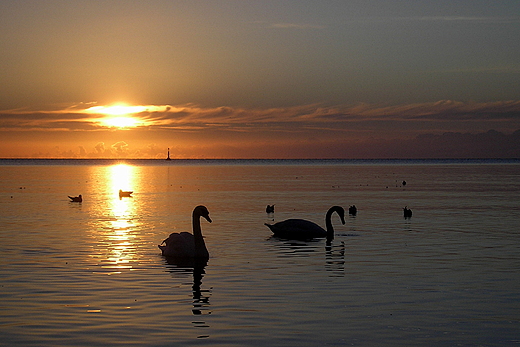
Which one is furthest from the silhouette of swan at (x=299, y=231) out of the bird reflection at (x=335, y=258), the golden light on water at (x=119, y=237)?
the golden light on water at (x=119, y=237)

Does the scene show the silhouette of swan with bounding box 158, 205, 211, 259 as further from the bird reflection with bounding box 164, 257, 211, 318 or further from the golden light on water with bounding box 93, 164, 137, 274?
the golden light on water with bounding box 93, 164, 137, 274

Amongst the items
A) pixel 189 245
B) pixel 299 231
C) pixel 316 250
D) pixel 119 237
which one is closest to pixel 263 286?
pixel 189 245

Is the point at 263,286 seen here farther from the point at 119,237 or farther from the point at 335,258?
the point at 119,237

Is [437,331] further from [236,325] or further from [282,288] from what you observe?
[282,288]

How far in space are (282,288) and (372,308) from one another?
3270mm

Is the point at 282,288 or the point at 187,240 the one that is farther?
the point at 187,240

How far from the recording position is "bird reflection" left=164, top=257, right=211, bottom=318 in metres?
16.3

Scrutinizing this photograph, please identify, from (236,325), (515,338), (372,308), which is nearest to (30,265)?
(236,325)

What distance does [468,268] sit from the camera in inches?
863

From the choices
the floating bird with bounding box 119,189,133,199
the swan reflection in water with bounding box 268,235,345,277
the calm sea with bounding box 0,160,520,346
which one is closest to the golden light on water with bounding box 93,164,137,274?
the calm sea with bounding box 0,160,520,346

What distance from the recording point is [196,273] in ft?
70.3

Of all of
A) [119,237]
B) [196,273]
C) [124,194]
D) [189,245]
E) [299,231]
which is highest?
[124,194]

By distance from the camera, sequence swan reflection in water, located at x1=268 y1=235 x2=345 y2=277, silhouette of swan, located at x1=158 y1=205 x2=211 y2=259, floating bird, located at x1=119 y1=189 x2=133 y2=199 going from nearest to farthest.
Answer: swan reflection in water, located at x1=268 y1=235 x2=345 y2=277 → silhouette of swan, located at x1=158 y1=205 x2=211 y2=259 → floating bird, located at x1=119 y1=189 x2=133 y2=199

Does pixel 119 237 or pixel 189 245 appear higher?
pixel 189 245
